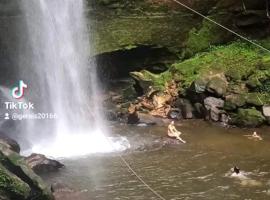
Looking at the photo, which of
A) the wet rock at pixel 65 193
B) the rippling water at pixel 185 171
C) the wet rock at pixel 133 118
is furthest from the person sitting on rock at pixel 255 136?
the wet rock at pixel 65 193

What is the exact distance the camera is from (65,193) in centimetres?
1114

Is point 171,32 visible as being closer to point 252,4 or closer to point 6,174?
point 252,4

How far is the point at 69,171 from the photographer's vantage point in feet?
42.1

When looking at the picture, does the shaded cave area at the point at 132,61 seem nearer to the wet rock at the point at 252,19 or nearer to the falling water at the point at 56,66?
the falling water at the point at 56,66

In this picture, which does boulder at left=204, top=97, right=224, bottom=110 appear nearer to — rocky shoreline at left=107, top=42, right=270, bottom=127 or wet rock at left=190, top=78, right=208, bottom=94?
rocky shoreline at left=107, top=42, right=270, bottom=127

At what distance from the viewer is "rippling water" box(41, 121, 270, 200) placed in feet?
36.6

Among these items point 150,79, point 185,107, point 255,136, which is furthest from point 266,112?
point 150,79

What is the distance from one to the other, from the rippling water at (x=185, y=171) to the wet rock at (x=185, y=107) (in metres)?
2.53

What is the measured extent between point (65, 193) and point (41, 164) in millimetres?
1792

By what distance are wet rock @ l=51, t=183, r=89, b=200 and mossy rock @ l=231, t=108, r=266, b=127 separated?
7.52m

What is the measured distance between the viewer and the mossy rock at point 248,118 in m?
17.0

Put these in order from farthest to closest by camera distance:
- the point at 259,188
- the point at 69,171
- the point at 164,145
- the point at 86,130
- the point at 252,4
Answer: the point at 252,4 < the point at 86,130 < the point at 164,145 < the point at 69,171 < the point at 259,188

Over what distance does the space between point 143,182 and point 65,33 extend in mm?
8743

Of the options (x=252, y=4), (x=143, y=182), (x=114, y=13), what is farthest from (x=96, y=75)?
(x=143, y=182)
